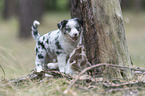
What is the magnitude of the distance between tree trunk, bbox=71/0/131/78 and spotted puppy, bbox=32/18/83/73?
231 millimetres

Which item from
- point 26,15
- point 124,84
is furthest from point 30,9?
point 124,84

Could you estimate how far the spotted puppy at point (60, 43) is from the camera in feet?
11.8

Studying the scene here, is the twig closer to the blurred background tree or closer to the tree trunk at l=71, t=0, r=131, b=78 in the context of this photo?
the tree trunk at l=71, t=0, r=131, b=78

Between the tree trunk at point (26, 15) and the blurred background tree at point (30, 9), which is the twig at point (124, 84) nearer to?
the blurred background tree at point (30, 9)

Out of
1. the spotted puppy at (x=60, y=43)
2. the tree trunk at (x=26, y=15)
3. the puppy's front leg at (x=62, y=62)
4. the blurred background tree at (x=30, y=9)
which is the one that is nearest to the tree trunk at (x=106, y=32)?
the spotted puppy at (x=60, y=43)

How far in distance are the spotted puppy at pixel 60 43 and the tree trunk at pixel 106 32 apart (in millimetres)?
231

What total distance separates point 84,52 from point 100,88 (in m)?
0.82

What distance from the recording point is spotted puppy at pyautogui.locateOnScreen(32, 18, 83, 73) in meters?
3.61

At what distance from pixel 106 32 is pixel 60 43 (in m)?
0.76

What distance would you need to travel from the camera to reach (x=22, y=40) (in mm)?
12125

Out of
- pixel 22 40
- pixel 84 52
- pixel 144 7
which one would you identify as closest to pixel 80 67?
pixel 84 52

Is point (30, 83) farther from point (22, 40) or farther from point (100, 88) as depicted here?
point (22, 40)

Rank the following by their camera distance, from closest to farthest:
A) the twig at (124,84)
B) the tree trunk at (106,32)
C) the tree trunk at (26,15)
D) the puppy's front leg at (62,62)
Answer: the twig at (124,84)
the tree trunk at (106,32)
the puppy's front leg at (62,62)
the tree trunk at (26,15)

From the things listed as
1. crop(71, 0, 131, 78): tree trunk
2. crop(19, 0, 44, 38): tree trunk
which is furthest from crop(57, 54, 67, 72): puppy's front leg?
crop(19, 0, 44, 38): tree trunk
